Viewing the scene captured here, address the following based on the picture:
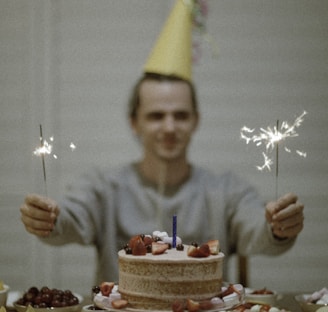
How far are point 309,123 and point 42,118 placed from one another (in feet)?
3.72

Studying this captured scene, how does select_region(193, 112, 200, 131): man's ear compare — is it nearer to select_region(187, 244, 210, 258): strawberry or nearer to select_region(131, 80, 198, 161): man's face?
select_region(131, 80, 198, 161): man's face

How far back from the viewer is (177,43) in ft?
7.15

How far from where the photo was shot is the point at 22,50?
8.82 feet

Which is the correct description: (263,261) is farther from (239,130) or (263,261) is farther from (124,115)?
(124,115)

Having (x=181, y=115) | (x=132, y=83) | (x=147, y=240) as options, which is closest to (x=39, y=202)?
(x=147, y=240)

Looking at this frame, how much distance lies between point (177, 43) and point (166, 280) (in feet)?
3.43

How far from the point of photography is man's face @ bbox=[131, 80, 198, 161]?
2.48 m

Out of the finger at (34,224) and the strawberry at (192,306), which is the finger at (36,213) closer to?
the finger at (34,224)

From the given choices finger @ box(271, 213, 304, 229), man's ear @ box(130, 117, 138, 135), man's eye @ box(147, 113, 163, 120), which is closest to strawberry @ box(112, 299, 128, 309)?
finger @ box(271, 213, 304, 229)

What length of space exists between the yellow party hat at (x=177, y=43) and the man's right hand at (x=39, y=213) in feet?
2.34

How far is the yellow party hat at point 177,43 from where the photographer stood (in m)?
2.19

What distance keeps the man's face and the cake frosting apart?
3.70ft

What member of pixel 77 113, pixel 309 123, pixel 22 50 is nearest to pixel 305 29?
pixel 309 123

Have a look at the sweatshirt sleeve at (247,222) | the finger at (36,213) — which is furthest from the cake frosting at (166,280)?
the sweatshirt sleeve at (247,222)
